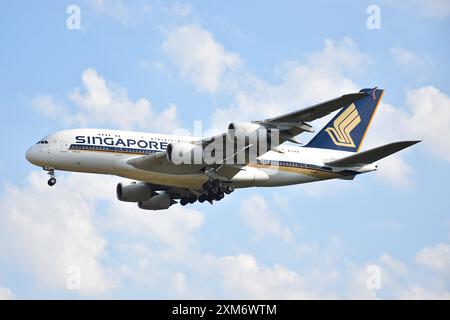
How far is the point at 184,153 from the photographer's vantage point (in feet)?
148

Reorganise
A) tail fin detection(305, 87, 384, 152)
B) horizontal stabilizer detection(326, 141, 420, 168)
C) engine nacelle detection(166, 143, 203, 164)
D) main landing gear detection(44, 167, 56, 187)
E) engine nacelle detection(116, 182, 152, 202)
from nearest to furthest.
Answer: horizontal stabilizer detection(326, 141, 420, 168) → engine nacelle detection(166, 143, 203, 164) → main landing gear detection(44, 167, 56, 187) → engine nacelle detection(116, 182, 152, 202) → tail fin detection(305, 87, 384, 152)

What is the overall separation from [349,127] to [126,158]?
1610 centimetres

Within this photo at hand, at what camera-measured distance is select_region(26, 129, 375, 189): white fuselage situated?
150 feet

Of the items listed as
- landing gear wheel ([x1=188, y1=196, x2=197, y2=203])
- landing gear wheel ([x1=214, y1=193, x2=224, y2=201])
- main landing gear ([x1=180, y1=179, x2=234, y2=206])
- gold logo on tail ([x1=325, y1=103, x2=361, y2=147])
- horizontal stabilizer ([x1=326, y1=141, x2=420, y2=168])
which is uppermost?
gold logo on tail ([x1=325, y1=103, x2=361, y2=147])

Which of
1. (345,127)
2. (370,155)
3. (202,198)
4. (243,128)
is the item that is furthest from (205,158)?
(345,127)

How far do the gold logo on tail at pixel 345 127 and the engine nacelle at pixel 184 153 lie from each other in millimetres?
10918

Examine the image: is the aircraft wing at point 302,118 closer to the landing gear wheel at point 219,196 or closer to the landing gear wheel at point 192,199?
the landing gear wheel at point 219,196

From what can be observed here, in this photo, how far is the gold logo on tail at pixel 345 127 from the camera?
5325cm

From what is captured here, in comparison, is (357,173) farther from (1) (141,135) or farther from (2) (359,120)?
(1) (141,135)

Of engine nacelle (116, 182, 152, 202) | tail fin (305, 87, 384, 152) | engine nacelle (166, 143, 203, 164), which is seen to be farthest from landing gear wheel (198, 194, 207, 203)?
tail fin (305, 87, 384, 152)

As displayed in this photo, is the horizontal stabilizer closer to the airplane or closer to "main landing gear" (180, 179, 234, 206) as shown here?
the airplane

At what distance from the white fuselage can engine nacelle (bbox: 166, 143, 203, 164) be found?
1145mm

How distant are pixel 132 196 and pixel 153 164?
684 cm

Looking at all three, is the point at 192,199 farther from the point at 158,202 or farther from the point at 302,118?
the point at 302,118
